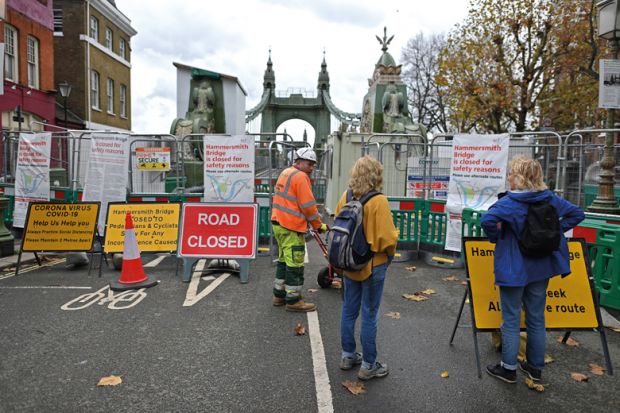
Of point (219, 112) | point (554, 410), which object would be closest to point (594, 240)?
point (554, 410)

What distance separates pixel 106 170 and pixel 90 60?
80.2 feet

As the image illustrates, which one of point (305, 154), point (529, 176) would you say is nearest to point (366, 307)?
point (529, 176)

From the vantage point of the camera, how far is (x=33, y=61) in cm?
2130

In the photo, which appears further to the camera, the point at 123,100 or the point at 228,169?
the point at 123,100

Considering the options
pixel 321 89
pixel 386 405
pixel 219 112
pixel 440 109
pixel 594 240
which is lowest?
pixel 386 405

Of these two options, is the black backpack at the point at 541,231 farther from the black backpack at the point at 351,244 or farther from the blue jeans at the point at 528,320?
the black backpack at the point at 351,244

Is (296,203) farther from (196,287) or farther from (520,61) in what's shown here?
(520,61)

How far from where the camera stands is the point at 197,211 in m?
7.15

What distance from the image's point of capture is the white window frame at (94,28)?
2980 cm

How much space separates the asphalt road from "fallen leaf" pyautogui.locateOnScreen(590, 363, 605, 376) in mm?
69

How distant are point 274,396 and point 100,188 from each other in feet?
21.1

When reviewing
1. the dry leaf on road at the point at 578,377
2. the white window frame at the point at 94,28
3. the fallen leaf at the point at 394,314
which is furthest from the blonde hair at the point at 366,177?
the white window frame at the point at 94,28

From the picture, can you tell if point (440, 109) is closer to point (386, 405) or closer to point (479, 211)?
point (479, 211)

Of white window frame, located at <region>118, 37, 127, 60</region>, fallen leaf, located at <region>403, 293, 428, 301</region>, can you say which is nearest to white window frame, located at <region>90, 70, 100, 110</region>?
white window frame, located at <region>118, 37, 127, 60</region>
